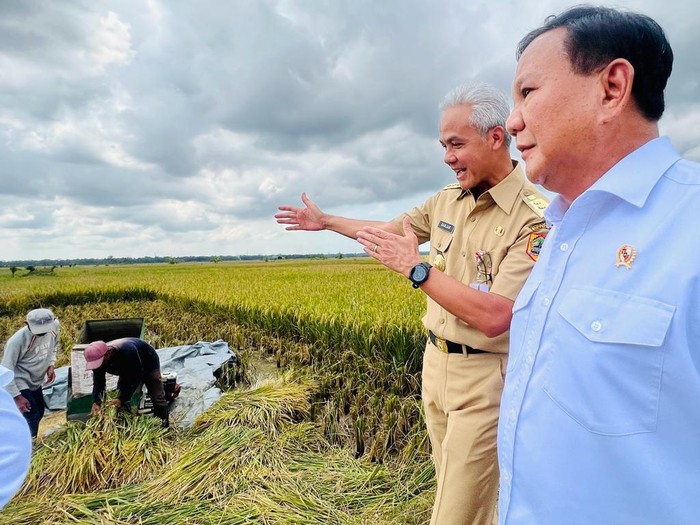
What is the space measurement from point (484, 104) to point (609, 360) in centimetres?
132

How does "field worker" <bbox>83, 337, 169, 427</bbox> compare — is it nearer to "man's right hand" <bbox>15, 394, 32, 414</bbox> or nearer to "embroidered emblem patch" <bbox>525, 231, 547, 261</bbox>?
"man's right hand" <bbox>15, 394, 32, 414</bbox>

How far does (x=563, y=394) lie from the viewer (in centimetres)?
95

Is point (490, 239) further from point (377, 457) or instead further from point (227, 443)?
point (227, 443)

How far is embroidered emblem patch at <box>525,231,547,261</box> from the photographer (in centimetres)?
175

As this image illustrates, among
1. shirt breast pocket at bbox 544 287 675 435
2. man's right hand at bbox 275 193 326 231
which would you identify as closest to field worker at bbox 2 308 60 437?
man's right hand at bbox 275 193 326 231

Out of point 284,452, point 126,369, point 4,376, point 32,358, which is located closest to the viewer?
point 4,376

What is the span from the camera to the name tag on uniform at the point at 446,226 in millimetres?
2145

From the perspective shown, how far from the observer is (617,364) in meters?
0.86

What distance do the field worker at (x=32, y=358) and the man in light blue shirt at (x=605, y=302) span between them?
19.0 ft

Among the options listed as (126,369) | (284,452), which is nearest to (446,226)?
(284,452)

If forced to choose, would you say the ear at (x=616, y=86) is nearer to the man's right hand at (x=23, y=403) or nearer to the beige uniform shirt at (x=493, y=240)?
the beige uniform shirt at (x=493, y=240)

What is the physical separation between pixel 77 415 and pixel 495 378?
16.0ft

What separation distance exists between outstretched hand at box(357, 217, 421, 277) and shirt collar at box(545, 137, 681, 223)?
0.92 m

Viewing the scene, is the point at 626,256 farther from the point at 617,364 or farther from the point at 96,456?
the point at 96,456
